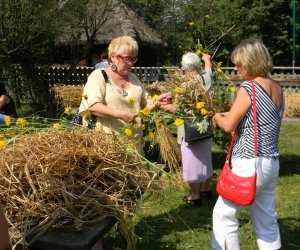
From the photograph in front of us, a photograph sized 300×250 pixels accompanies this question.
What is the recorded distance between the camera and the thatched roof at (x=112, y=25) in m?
12.3

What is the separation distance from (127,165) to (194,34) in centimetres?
316

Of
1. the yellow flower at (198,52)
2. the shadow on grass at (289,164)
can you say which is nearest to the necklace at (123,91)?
the yellow flower at (198,52)

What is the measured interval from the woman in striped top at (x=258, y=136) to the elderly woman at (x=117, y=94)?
651 mm

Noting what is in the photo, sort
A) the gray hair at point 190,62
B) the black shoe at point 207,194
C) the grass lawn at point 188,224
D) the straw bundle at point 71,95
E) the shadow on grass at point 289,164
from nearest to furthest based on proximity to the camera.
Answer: the grass lawn at point 188,224 < the gray hair at point 190,62 < the black shoe at point 207,194 < the shadow on grass at point 289,164 < the straw bundle at point 71,95

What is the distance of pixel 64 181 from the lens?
195cm

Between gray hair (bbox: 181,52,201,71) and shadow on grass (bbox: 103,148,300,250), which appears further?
gray hair (bbox: 181,52,201,71)

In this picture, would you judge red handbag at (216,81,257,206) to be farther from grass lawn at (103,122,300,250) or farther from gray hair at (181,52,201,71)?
gray hair at (181,52,201,71)

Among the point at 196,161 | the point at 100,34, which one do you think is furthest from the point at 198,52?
the point at 100,34

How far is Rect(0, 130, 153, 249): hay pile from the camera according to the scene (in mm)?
1838

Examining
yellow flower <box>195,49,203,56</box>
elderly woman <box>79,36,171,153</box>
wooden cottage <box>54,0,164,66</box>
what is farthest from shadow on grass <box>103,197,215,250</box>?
wooden cottage <box>54,0,164,66</box>

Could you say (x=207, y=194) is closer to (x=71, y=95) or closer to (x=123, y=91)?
(x=123, y=91)

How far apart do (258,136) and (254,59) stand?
47cm

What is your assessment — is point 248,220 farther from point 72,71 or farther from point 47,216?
point 72,71

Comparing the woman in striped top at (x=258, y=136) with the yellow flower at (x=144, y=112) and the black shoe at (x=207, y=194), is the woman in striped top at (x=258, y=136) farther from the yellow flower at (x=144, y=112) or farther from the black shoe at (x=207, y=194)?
the black shoe at (x=207, y=194)
